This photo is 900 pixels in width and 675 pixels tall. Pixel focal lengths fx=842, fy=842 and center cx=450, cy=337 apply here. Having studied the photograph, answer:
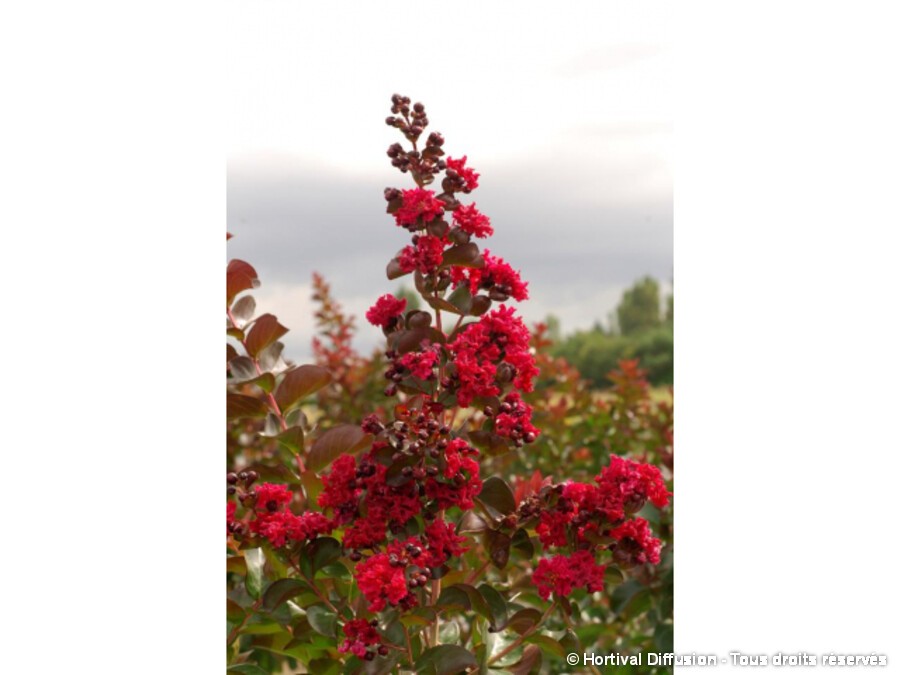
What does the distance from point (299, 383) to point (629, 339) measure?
9537 mm

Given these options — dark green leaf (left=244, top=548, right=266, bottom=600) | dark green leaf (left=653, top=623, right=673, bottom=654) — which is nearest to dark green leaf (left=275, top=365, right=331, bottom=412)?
dark green leaf (left=244, top=548, right=266, bottom=600)

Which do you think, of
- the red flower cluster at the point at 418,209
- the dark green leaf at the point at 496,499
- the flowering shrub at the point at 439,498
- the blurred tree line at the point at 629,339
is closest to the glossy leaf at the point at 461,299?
the flowering shrub at the point at 439,498

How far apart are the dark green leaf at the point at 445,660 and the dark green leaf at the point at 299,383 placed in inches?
16.8

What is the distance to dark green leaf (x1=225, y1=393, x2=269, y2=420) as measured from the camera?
1.28 meters

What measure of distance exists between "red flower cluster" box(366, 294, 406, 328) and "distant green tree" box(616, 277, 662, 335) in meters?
10.1

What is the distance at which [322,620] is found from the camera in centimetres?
115

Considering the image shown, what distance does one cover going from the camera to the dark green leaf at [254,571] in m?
1.18

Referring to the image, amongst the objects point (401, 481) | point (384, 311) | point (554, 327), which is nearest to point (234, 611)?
point (401, 481)

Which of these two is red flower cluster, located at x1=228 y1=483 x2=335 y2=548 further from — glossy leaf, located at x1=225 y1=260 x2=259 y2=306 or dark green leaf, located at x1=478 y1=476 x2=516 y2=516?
glossy leaf, located at x1=225 y1=260 x2=259 y2=306

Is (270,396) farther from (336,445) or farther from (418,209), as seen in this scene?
(418,209)

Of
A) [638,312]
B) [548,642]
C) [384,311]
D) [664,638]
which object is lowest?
[664,638]
